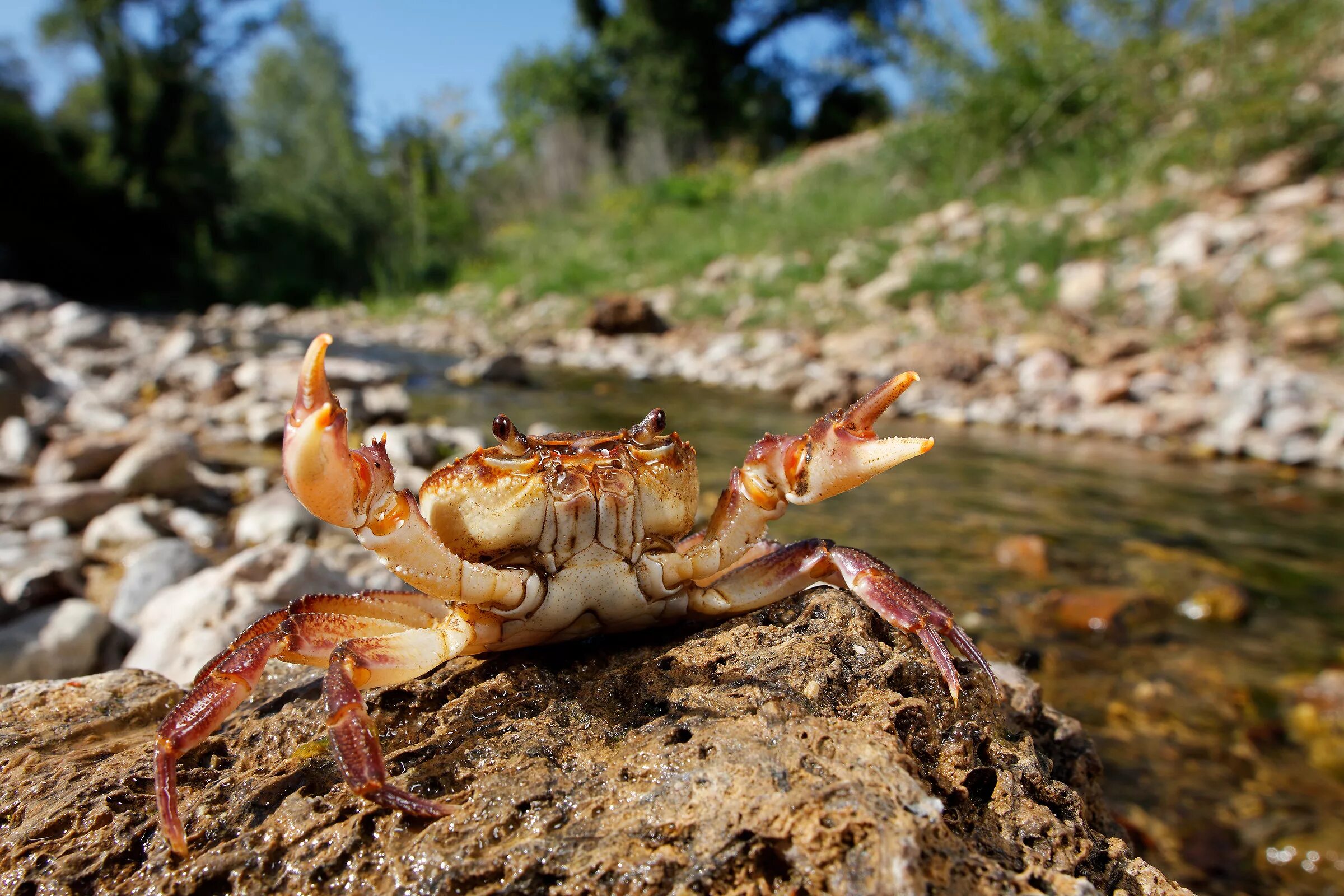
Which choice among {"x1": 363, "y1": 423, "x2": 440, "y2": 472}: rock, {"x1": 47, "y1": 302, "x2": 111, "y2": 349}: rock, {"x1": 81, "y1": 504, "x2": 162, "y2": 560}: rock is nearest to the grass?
{"x1": 47, "y1": 302, "x2": 111, "y2": 349}: rock

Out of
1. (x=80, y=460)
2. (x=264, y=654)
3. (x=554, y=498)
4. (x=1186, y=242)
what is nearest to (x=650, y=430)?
(x=554, y=498)

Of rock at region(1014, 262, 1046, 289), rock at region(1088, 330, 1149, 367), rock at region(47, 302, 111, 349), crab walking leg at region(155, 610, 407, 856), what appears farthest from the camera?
rock at region(47, 302, 111, 349)

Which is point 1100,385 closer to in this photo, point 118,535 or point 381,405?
point 381,405

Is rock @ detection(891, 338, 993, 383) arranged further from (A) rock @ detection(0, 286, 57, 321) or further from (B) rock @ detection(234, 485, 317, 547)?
(A) rock @ detection(0, 286, 57, 321)

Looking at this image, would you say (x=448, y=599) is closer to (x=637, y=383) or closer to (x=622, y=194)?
(x=637, y=383)

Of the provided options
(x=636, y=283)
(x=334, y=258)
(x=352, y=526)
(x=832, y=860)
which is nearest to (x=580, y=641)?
(x=352, y=526)

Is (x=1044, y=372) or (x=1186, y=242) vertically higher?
(x=1186, y=242)
